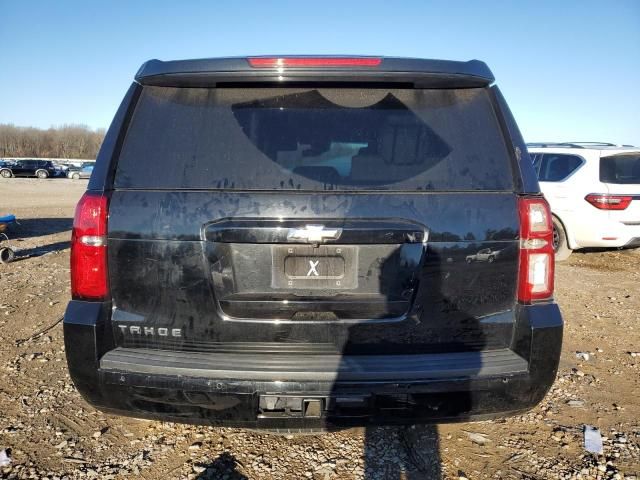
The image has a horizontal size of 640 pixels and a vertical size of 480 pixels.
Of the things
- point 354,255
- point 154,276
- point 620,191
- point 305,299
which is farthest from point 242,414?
point 620,191

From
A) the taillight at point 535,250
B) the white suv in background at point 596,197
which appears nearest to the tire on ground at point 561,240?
the white suv in background at point 596,197

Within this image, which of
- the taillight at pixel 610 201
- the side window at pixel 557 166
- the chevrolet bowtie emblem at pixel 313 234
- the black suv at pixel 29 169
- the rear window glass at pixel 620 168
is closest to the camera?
the chevrolet bowtie emblem at pixel 313 234

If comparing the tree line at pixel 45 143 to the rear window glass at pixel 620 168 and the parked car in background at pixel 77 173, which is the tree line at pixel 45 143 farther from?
the rear window glass at pixel 620 168

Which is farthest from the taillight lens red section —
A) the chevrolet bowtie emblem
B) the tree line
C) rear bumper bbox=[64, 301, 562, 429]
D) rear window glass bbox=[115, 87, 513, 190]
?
the tree line

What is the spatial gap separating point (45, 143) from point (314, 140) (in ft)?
352

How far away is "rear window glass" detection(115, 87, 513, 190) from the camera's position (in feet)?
6.61

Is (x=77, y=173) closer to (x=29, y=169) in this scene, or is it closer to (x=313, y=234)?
(x=29, y=169)

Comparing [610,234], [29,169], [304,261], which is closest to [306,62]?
[304,261]

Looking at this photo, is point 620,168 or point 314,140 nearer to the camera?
point 314,140

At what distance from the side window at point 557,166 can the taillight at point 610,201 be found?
2.04 ft

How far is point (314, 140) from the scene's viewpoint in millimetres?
2117

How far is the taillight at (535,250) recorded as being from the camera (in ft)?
6.64

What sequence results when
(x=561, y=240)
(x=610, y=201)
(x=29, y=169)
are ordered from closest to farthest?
(x=610, y=201), (x=561, y=240), (x=29, y=169)

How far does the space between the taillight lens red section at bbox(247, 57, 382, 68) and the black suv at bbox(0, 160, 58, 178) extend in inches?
1987
